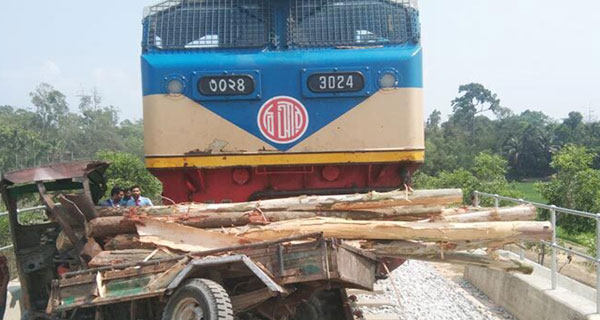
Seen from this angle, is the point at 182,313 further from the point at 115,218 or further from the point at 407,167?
the point at 407,167

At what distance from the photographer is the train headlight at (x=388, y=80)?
6.58 meters

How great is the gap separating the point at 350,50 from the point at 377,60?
33 cm

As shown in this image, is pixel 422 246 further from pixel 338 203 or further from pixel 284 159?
pixel 284 159

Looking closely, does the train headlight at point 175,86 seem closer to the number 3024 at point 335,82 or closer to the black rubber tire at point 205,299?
the number 3024 at point 335,82

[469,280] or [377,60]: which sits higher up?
[377,60]

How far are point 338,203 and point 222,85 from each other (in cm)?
198

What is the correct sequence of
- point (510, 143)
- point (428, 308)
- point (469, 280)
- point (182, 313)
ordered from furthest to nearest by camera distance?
point (510, 143)
point (469, 280)
point (428, 308)
point (182, 313)

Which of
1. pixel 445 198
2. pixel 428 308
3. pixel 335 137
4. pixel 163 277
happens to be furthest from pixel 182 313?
pixel 428 308

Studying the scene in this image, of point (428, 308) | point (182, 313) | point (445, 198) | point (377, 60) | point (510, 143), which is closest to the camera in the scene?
point (182, 313)

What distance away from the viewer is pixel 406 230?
16.2 feet

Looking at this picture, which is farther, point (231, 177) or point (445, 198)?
point (231, 177)

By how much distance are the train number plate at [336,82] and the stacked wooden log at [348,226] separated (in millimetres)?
1553

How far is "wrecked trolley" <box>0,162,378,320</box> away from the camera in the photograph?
4.47 metres

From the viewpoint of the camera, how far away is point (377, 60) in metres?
6.59
